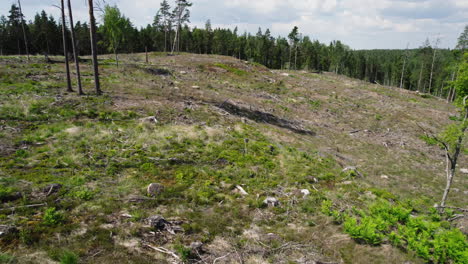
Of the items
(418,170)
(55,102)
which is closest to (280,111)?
(418,170)

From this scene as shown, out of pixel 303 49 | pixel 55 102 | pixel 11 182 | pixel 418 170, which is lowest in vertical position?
pixel 418 170

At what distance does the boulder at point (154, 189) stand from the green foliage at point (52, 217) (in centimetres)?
280

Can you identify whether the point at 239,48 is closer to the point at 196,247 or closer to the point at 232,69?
the point at 232,69

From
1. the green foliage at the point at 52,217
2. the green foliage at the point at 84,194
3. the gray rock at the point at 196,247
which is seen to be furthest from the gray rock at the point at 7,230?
the gray rock at the point at 196,247

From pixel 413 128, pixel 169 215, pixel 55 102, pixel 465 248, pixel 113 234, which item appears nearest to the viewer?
pixel 465 248

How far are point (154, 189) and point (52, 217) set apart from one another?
A: 3270 mm

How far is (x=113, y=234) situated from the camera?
671cm

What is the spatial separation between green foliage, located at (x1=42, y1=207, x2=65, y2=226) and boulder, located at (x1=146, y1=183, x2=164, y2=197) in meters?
2.80

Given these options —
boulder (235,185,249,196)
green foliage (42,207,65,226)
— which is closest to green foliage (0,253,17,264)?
green foliage (42,207,65,226)

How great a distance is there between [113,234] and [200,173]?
16.5 feet

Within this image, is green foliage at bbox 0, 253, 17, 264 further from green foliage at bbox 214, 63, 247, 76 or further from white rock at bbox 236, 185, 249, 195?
green foliage at bbox 214, 63, 247, 76

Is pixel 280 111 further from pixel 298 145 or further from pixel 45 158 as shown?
pixel 45 158

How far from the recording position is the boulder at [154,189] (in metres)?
9.11

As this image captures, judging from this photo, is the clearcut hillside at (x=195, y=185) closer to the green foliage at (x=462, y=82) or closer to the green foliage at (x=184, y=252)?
the green foliage at (x=184, y=252)
